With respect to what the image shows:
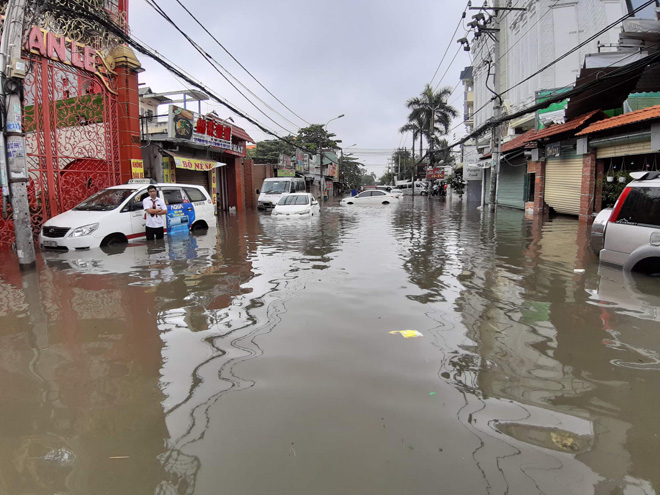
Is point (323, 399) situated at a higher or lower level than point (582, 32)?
lower

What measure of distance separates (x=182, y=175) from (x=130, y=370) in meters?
19.0

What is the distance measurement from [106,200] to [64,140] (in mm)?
3203

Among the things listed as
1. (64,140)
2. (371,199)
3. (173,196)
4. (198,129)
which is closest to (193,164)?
(198,129)

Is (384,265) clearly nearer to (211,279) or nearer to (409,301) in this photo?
(409,301)

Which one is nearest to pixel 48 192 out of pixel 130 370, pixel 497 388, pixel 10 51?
pixel 10 51

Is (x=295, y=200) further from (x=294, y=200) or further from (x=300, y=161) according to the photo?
(x=300, y=161)

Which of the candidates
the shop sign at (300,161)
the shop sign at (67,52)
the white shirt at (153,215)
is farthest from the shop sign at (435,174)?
the white shirt at (153,215)

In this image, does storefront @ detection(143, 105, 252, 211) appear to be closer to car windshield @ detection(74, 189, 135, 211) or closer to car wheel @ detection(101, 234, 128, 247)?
car windshield @ detection(74, 189, 135, 211)

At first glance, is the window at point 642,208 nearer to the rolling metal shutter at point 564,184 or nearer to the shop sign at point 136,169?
the rolling metal shutter at point 564,184

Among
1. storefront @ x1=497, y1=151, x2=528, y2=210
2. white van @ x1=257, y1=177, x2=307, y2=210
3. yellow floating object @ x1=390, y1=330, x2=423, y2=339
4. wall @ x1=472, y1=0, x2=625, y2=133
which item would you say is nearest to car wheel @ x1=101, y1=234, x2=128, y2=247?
yellow floating object @ x1=390, y1=330, x2=423, y2=339

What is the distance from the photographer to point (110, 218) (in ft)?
32.2

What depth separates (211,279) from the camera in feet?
22.9

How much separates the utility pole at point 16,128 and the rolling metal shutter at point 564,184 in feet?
58.6

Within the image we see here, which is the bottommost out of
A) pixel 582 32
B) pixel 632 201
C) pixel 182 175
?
pixel 632 201
